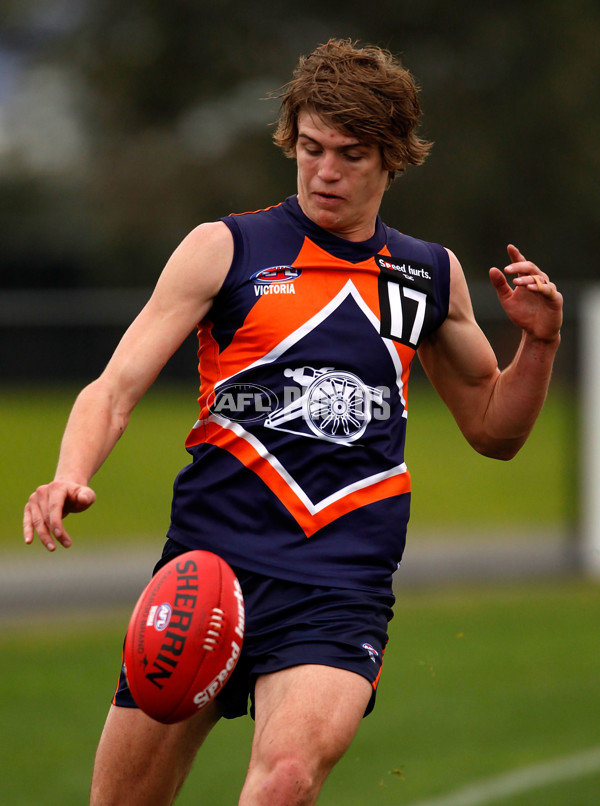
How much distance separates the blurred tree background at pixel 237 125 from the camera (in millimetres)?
34406

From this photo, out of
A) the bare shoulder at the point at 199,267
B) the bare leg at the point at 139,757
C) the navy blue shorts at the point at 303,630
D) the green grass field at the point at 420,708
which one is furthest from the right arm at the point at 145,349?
the green grass field at the point at 420,708

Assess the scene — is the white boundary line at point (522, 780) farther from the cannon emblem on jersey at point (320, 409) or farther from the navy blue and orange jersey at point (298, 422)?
the cannon emblem on jersey at point (320, 409)

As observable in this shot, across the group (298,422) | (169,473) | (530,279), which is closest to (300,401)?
(298,422)

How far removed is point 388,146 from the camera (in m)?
3.88

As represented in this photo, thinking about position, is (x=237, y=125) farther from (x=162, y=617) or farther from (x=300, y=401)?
(x=162, y=617)

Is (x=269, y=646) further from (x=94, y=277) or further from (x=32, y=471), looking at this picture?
(x=94, y=277)

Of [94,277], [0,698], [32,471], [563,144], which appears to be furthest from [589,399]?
[563,144]

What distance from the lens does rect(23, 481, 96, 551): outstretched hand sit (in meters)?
3.17

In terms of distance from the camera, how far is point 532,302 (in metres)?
4.06

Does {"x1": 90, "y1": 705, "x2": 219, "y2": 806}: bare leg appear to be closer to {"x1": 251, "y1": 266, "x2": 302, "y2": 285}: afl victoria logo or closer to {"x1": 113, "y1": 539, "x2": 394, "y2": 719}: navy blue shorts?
{"x1": 113, "y1": 539, "x2": 394, "y2": 719}: navy blue shorts

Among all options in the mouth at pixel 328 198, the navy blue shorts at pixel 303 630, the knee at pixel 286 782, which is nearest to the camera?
the knee at pixel 286 782

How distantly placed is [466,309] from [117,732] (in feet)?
5.68

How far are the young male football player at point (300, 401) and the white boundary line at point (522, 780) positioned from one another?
281 centimetres

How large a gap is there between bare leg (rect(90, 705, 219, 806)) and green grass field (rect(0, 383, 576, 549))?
9.46 m
